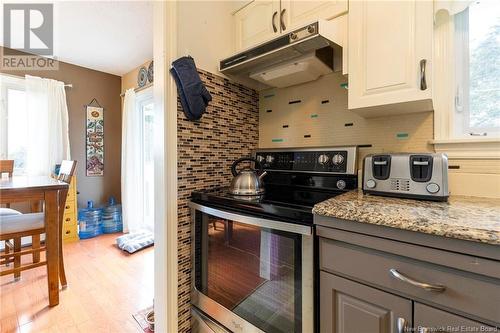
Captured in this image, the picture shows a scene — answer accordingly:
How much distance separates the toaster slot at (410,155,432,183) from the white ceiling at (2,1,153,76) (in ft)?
7.58

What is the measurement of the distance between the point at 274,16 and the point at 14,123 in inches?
131

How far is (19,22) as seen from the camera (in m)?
2.27

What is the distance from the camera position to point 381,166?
1028 millimetres

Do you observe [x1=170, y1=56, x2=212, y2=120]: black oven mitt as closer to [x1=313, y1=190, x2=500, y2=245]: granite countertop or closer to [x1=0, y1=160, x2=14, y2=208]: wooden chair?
[x1=313, y1=190, x2=500, y2=245]: granite countertop

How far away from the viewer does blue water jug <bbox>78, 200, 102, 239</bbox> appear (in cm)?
314

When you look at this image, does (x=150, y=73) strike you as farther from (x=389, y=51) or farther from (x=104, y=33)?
(x=389, y=51)

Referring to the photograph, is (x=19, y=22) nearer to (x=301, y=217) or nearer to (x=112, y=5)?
(x=112, y=5)

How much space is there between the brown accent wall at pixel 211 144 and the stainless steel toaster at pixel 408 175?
2.70ft

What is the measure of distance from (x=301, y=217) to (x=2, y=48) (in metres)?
3.91

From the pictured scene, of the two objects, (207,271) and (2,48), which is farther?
(2,48)

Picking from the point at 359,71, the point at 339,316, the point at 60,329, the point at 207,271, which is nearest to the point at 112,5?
the point at 359,71

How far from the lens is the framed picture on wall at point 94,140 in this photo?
134 inches

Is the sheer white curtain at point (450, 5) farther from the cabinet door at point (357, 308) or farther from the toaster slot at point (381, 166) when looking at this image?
the cabinet door at point (357, 308)

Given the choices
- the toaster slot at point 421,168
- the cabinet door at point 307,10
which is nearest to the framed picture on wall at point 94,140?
the cabinet door at point 307,10
